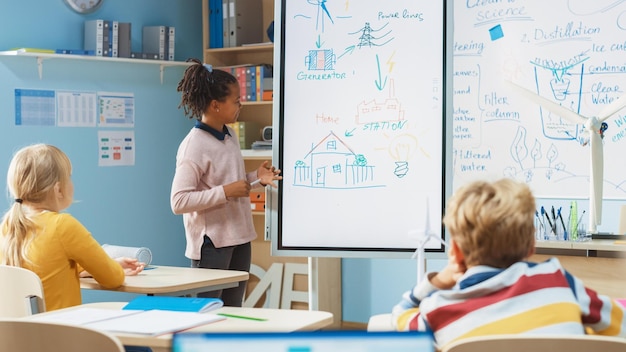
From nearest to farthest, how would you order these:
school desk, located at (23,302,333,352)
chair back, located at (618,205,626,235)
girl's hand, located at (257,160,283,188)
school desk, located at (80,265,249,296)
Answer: school desk, located at (23,302,333,352)
school desk, located at (80,265,249,296)
girl's hand, located at (257,160,283,188)
chair back, located at (618,205,626,235)

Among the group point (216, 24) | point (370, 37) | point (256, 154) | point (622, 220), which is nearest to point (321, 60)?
point (370, 37)

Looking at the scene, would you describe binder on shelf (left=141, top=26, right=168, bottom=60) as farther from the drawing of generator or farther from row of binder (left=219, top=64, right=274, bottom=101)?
the drawing of generator

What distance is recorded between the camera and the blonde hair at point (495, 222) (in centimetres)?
187

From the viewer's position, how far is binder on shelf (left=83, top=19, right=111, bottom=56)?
5.50 metres

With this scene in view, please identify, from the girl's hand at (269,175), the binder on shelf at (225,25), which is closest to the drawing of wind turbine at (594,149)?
the girl's hand at (269,175)

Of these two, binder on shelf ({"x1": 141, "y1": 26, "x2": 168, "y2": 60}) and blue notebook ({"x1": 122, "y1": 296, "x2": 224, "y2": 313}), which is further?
binder on shelf ({"x1": 141, "y1": 26, "x2": 168, "y2": 60})


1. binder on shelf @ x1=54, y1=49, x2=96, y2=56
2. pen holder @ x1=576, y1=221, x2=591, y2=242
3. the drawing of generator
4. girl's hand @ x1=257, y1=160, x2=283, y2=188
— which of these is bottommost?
pen holder @ x1=576, y1=221, x2=591, y2=242

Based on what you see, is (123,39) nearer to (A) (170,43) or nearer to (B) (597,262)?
(A) (170,43)

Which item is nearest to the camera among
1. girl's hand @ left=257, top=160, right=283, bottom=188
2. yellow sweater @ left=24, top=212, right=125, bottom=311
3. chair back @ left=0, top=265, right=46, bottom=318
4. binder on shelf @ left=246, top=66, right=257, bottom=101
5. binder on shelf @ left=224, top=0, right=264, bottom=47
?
chair back @ left=0, top=265, right=46, bottom=318

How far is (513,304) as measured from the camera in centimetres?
183

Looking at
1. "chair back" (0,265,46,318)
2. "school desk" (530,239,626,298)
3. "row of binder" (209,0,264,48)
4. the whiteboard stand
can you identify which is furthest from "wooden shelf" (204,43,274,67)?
"chair back" (0,265,46,318)

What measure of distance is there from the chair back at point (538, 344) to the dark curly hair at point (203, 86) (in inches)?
101

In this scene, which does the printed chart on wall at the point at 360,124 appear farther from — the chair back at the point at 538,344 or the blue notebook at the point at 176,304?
the chair back at the point at 538,344

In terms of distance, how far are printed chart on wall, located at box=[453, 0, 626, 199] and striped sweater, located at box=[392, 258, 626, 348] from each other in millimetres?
2878
